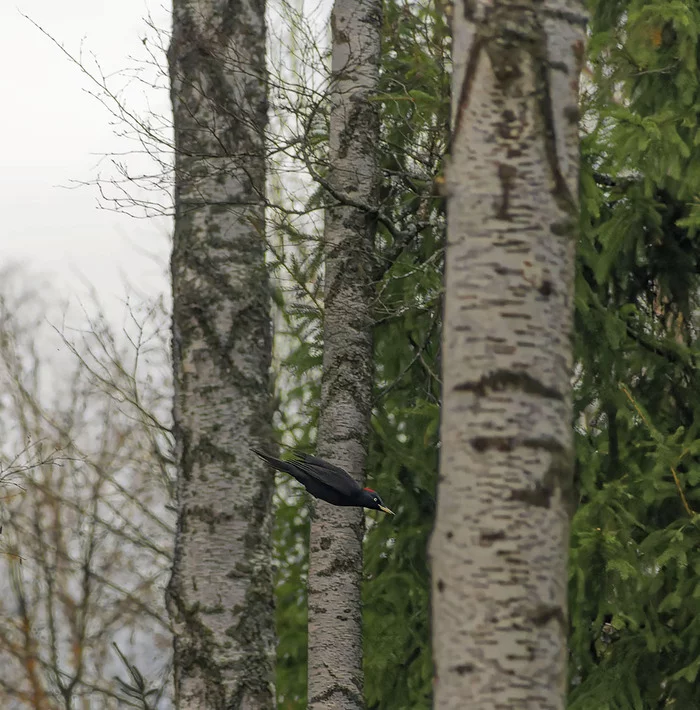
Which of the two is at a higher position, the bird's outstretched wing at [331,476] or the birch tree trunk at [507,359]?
the bird's outstretched wing at [331,476]

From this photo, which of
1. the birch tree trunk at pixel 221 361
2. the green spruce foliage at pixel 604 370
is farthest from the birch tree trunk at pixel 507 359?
the green spruce foliage at pixel 604 370

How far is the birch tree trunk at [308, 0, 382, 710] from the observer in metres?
5.89

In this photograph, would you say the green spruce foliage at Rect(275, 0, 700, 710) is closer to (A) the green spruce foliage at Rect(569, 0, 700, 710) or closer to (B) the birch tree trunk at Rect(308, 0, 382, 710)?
(A) the green spruce foliage at Rect(569, 0, 700, 710)

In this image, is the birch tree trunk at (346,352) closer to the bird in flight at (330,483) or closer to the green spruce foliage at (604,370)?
the green spruce foliage at (604,370)

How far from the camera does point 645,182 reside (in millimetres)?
6238

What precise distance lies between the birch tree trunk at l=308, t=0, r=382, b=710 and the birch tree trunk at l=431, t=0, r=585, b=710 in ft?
10.5

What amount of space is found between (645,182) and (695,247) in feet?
2.87

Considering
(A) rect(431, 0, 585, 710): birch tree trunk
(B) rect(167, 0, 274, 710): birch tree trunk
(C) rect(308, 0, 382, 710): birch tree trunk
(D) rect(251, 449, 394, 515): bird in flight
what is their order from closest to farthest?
(A) rect(431, 0, 585, 710): birch tree trunk
(D) rect(251, 449, 394, 515): bird in flight
(B) rect(167, 0, 274, 710): birch tree trunk
(C) rect(308, 0, 382, 710): birch tree trunk

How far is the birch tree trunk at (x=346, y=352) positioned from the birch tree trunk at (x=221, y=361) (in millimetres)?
603

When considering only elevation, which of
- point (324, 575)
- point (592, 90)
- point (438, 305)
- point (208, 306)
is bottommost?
point (324, 575)

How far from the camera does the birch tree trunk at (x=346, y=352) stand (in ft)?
19.3

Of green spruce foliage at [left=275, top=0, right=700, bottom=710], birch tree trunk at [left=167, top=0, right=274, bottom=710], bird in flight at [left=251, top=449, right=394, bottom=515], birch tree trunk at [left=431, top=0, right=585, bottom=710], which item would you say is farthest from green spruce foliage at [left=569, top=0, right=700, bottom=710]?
birch tree trunk at [left=431, top=0, right=585, bottom=710]

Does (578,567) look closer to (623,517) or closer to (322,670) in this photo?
(623,517)

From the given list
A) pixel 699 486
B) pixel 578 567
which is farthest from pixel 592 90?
pixel 578 567
